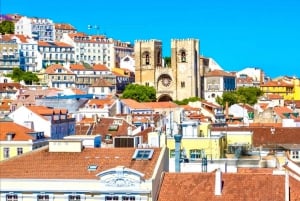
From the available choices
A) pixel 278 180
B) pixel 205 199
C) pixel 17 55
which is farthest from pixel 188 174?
pixel 17 55

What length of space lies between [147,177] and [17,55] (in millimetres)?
140970

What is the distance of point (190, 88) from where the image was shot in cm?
15300

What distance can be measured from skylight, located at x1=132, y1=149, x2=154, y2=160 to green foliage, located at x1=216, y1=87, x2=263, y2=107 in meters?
111

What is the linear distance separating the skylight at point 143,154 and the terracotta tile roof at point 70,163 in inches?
5.5

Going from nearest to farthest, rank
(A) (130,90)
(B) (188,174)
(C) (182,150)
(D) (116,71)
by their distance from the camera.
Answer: (B) (188,174) < (C) (182,150) < (A) (130,90) < (D) (116,71)

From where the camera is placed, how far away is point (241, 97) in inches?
5531

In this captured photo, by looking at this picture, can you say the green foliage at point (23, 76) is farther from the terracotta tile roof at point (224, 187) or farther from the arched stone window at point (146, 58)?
the terracotta tile roof at point (224, 187)

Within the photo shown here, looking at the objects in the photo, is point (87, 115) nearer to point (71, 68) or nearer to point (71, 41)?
point (71, 68)

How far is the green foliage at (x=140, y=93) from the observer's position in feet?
456

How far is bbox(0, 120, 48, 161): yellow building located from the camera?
152 ft

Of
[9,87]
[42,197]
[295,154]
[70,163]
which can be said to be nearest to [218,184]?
[70,163]

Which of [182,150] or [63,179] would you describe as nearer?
[63,179]

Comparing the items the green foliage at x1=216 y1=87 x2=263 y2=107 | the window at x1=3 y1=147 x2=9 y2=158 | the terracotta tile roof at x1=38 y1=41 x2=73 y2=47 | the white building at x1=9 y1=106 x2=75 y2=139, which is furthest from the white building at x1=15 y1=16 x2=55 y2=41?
the window at x1=3 y1=147 x2=9 y2=158

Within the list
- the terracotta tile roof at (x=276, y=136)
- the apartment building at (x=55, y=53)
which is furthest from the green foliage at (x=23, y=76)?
the terracotta tile roof at (x=276, y=136)
